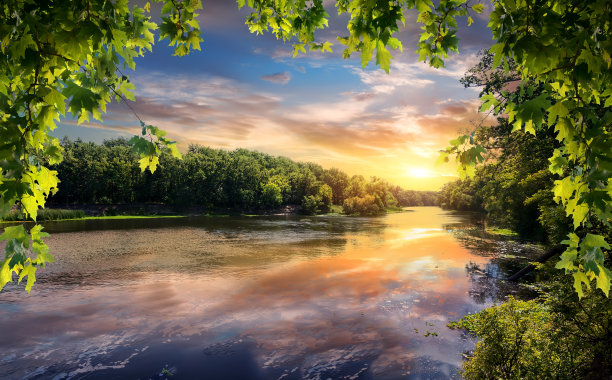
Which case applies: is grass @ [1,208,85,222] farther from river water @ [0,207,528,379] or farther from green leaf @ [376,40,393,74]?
green leaf @ [376,40,393,74]

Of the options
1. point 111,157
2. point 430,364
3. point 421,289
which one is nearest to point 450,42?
point 430,364

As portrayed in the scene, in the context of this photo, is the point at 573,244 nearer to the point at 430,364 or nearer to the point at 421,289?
the point at 430,364

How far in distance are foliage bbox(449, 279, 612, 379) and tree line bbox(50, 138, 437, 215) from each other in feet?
302

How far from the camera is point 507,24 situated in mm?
3086

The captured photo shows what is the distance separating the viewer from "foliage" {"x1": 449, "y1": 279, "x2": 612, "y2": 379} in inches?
277

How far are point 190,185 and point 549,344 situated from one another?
9964 centimetres

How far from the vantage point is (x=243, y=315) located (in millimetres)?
15984

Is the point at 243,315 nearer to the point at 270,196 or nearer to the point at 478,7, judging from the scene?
the point at 478,7

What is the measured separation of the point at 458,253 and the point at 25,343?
3321cm

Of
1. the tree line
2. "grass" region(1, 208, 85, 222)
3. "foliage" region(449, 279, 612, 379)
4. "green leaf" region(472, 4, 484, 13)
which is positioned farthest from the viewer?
the tree line

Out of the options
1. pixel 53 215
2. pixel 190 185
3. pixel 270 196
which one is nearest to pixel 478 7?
pixel 53 215

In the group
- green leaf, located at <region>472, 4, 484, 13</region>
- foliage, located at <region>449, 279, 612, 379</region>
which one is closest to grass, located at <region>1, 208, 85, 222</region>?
foliage, located at <region>449, 279, 612, 379</region>

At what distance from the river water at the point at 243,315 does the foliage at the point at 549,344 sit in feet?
13.2

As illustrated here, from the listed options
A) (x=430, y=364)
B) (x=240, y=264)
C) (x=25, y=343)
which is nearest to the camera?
(x=430, y=364)
